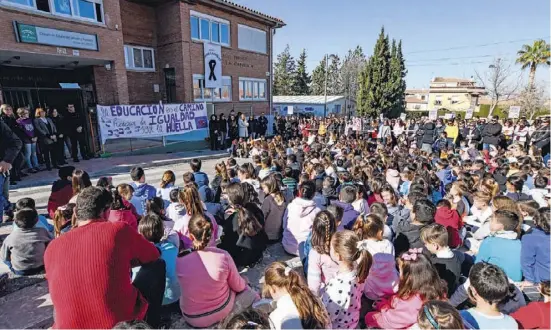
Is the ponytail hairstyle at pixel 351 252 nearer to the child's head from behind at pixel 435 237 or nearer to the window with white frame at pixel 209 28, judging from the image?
the child's head from behind at pixel 435 237

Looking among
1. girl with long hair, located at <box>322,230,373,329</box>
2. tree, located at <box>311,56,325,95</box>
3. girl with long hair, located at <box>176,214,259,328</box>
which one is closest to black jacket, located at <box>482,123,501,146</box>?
girl with long hair, located at <box>322,230,373,329</box>

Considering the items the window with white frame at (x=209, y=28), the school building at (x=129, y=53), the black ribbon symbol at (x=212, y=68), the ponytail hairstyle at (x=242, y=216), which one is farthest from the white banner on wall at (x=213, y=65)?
the ponytail hairstyle at (x=242, y=216)

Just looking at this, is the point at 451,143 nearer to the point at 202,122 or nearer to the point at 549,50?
the point at 202,122

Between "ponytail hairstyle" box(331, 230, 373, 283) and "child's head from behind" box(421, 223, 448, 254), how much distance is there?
769 mm

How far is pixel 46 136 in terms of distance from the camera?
27.1 feet

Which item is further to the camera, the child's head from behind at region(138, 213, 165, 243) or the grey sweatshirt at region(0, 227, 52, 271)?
the grey sweatshirt at region(0, 227, 52, 271)

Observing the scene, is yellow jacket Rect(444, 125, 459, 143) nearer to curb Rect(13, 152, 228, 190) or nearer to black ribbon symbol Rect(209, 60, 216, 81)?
curb Rect(13, 152, 228, 190)

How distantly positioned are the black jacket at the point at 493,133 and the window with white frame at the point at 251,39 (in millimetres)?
14186

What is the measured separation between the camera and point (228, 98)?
18.6m

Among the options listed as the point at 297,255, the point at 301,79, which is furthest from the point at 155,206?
the point at 301,79

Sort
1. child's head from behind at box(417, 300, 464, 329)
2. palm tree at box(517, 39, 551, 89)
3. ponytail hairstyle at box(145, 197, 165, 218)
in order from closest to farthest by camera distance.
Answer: child's head from behind at box(417, 300, 464, 329) → ponytail hairstyle at box(145, 197, 165, 218) → palm tree at box(517, 39, 551, 89)

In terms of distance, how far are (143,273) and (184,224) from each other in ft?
3.60

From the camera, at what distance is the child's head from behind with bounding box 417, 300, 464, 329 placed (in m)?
1.74

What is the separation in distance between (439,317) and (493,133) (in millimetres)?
12170
